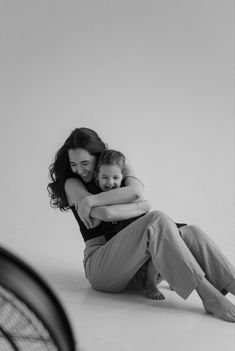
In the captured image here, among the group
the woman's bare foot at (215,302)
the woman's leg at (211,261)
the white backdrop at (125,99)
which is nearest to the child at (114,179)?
the woman's leg at (211,261)

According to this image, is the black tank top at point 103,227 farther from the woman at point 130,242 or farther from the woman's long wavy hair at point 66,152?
the woman's long wavy hair at point 66,152

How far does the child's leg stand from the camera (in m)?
2.63

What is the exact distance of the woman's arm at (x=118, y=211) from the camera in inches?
101

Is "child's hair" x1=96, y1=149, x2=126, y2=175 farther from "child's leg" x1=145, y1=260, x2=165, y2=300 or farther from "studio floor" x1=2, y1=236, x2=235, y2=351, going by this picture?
"studio floor" x1=2, y1=236, x2=235, y2=351

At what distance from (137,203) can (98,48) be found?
7.58 ft

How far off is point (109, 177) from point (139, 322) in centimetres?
69

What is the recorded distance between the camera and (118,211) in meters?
2.61

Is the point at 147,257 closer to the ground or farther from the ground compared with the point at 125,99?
closer to the ground

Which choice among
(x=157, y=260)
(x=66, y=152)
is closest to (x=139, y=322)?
(x=157, y=260)

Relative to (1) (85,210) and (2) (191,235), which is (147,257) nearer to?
(2) (191,235)

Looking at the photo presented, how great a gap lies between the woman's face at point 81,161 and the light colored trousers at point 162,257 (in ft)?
1.11

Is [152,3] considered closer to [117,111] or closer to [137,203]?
[117,111]

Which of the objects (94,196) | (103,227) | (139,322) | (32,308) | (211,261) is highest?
(32,308)

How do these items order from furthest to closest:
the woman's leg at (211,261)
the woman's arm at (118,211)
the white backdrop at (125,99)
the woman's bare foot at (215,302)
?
the white backdrop at (125,99) < the woman's arm at (118,211) < the woman's leg at (211,261) < the woman's bare foot at (215,302)
